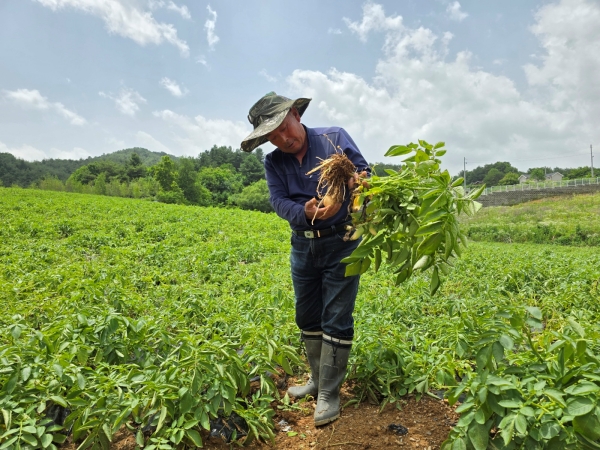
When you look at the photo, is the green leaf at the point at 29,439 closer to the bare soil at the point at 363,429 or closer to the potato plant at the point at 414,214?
the bare soil at the point at 363,429

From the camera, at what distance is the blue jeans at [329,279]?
2238mm

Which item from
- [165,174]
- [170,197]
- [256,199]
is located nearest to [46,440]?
[256,199]

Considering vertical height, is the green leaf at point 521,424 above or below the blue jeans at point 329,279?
below

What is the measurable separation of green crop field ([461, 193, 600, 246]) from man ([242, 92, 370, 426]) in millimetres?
17457

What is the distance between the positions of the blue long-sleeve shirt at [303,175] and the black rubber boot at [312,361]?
2.43 feet

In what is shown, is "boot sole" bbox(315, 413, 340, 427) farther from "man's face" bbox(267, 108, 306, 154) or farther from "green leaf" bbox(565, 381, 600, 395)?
"man's face" bbox(267, 108, 306, 154)

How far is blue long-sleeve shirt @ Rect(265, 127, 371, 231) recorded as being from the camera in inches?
87.5

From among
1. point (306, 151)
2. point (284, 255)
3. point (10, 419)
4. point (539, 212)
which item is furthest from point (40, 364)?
point (539, 212)

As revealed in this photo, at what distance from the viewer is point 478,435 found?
4.69ft

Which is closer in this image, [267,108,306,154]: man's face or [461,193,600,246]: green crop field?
[267,108,306,154]: man's face

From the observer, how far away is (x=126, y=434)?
2.10 meters

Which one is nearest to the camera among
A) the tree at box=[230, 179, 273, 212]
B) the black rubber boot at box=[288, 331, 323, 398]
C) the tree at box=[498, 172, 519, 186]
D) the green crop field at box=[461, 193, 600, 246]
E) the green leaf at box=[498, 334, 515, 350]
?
the green leaf at box=[498, 334, 515, 350]

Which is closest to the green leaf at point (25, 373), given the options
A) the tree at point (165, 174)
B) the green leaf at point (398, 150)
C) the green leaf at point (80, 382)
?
the green leaf at point (80, 382)

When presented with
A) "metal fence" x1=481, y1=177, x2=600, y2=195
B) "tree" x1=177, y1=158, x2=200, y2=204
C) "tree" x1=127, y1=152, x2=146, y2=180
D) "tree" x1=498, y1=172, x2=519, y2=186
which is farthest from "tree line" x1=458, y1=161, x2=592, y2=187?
"tree" x1=127, y1=152, x2=146, y2=180
